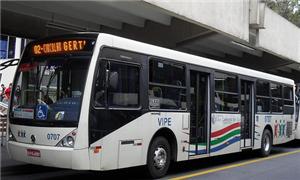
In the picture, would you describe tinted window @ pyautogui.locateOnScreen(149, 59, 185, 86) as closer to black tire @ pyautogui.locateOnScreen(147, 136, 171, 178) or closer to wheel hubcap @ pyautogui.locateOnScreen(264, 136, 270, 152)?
black tire @ pyautogui.locateOnScreen(147, 136, 171, 178)

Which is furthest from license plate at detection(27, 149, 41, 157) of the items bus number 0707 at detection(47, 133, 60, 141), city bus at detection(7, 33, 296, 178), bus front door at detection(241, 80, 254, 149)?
bus front door at detection(241, 80, 254, 149)

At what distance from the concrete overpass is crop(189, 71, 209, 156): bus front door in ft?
10.5

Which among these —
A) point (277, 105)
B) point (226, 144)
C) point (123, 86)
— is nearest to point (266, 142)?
point (277, 105)

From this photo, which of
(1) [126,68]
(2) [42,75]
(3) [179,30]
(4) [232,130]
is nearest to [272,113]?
(4) [232,130]

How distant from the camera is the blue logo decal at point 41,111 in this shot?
28.4ft

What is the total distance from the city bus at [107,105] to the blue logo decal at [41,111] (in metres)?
0.02

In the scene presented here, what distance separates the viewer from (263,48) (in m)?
23.0

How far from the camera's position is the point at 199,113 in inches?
468

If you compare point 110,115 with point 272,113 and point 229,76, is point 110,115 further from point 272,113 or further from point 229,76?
point 272,113

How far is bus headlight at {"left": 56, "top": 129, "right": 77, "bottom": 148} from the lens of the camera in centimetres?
825

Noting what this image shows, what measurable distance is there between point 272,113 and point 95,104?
30.3ft

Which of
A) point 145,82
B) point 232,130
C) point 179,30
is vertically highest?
point 179,30

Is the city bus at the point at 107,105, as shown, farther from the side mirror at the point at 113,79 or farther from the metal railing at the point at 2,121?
the metal railing at the point at 2,121

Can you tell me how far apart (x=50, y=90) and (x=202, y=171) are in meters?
4.69
